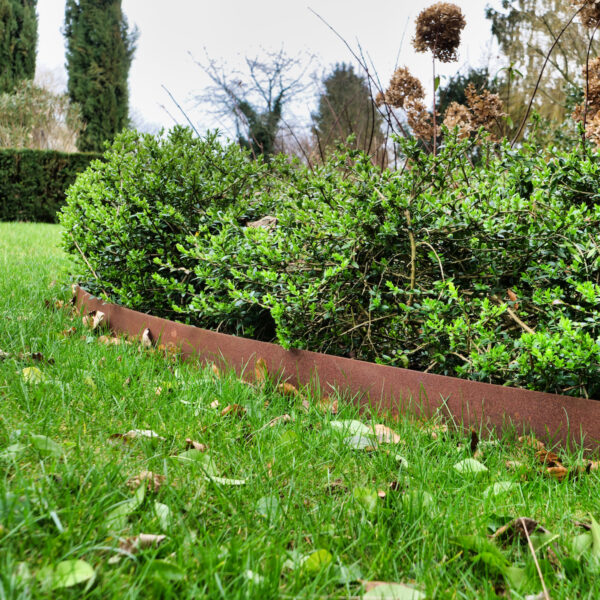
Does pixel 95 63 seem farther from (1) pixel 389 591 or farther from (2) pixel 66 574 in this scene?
(1) pixel 389 591

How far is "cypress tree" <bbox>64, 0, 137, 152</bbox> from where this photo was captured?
58.0ft

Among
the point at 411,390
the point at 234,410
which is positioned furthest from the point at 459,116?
the point at 234,410

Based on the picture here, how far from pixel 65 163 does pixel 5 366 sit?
1196cm

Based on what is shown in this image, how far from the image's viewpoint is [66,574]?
926mm

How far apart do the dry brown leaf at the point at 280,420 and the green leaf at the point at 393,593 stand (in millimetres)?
851

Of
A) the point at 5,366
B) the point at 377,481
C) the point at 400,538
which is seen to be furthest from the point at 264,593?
the point at 5,366

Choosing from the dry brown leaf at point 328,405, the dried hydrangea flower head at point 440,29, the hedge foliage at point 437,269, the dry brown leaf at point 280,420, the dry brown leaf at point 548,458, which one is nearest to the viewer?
the dry brown leaf at point 548,458

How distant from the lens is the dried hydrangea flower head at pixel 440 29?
315cm

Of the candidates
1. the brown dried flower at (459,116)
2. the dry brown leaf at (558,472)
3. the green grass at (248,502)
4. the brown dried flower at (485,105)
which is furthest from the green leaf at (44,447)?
the brown dried flower at (459,116)

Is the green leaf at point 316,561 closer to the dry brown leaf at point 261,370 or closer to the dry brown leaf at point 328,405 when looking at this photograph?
the dry brown leaf at point 328,405

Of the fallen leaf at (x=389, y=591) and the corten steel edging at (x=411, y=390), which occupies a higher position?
the corten steel edging at (x=411, y=390)

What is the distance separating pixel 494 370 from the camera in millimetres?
1926

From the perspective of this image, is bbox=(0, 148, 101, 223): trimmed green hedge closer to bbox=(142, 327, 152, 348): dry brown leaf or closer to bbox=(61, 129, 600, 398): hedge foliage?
bbox=(142, 327, 152, 348): dry brown leaf

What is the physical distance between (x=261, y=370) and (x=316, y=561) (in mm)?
1315
